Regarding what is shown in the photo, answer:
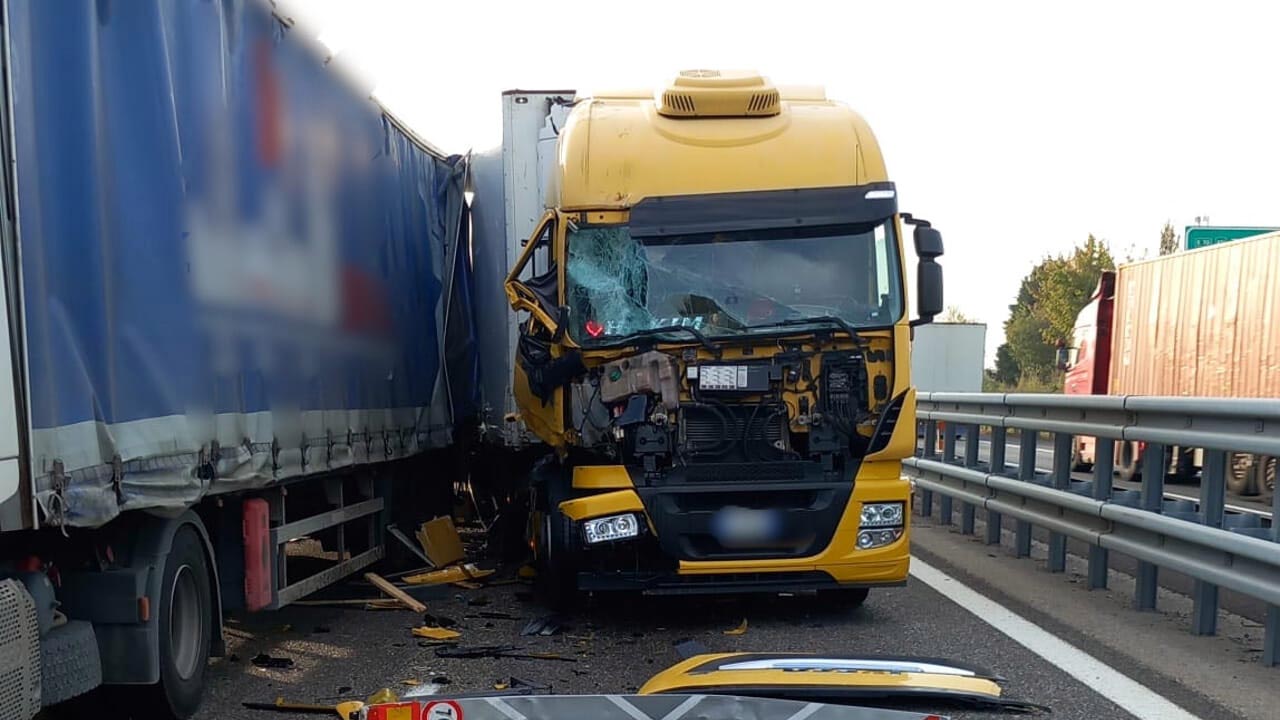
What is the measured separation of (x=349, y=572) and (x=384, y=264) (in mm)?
2244

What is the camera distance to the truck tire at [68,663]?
13.4 ft

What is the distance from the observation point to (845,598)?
7555 mm

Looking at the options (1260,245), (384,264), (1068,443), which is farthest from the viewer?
(1260,245)

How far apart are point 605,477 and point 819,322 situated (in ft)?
5.19

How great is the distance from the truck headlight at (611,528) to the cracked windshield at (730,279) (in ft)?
3.62

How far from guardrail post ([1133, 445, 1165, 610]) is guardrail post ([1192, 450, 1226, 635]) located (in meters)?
0.38

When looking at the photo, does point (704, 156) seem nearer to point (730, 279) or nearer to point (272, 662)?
point (730, 279)

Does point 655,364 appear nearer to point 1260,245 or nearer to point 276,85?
point 276,85

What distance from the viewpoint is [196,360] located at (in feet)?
16.6

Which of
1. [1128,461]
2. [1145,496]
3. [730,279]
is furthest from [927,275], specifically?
[1128,461]

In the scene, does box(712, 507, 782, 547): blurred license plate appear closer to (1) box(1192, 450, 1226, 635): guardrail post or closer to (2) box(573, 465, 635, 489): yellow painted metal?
(2) box(573, 465, 635, 489): yellow painted metal

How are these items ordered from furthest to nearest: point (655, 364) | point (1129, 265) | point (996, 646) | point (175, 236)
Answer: point (1129, 265)
point (655, 364)
point (996, 646)
point (175, 236)

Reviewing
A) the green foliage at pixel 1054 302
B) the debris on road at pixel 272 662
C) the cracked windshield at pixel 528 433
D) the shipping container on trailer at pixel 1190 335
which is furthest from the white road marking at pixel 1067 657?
the green foliage at pixel 1054 302

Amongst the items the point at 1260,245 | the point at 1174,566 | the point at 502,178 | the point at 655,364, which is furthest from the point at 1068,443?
the point at 1260,245
